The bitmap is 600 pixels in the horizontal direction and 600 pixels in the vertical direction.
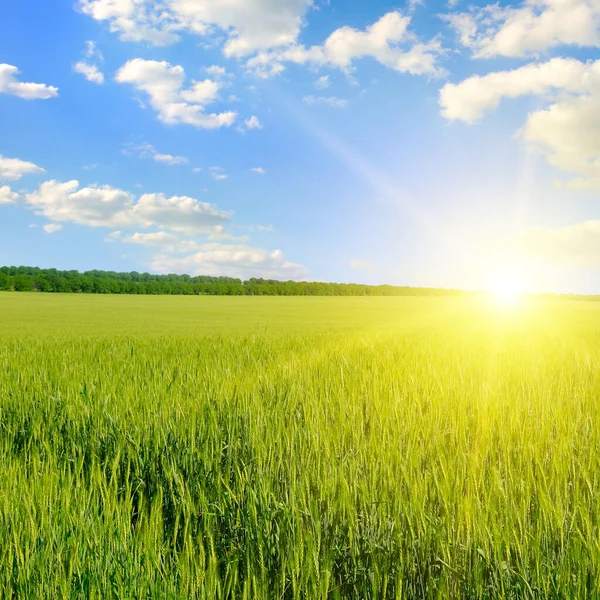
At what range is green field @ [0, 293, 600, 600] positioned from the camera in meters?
1.96

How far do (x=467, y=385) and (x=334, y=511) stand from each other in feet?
10.8

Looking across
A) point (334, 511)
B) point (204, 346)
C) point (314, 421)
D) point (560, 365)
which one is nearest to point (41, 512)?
point (334, 511)

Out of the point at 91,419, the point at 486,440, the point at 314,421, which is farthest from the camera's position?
the point at 91,419

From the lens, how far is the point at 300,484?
Answer: 257cm

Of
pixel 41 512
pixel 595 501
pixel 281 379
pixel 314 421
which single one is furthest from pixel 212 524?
pixel 281 379

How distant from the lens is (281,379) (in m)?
5.14

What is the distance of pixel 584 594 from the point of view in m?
1.77

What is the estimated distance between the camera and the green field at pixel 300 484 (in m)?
1.96

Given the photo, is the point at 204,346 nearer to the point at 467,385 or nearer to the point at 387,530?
the point at 467,385

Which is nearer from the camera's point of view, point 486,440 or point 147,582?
point 147,582

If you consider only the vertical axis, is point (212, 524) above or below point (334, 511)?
below

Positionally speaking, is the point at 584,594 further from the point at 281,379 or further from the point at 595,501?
the point at 281,379

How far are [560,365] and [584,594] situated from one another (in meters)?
5.68

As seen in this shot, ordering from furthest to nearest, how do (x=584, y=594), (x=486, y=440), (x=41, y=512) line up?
(x=486, y=440), (x=41, y=512), (x=584, y=594)
